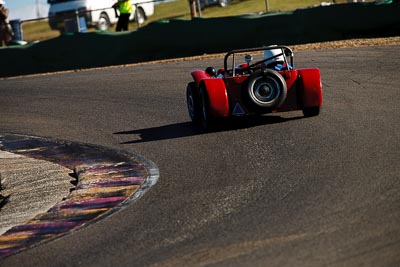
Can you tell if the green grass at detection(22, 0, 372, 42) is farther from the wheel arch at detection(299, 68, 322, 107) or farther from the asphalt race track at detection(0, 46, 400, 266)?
the wheel arch at detection(299, 68, 322, 107)

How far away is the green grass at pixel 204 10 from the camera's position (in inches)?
1136

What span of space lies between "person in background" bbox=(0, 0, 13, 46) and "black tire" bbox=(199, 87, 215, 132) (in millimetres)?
15568

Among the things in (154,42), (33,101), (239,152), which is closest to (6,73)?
(154,42)

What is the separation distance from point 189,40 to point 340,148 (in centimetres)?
1130

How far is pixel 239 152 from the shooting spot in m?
9.41

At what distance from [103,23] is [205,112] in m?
19.3

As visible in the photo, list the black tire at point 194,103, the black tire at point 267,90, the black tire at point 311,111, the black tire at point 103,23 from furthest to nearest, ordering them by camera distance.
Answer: the black tire at point 103,23, the black tire at point 194,103, the black tire at point 311,111, the black tire at point 267,90

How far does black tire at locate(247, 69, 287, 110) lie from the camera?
10.5 metres

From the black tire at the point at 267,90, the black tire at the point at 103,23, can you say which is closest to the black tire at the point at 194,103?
the black tire at the point at 267,90

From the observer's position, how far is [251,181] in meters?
7.95

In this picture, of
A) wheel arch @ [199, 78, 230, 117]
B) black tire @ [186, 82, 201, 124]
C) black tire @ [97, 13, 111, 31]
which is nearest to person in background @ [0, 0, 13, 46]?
black tire @ [97, 13, 111, 31]

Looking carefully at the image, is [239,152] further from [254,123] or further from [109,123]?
[109,123]

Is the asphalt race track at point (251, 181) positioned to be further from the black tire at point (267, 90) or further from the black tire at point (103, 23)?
the black tire at point (103, 23)

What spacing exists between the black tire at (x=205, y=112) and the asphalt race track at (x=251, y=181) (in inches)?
6.3
